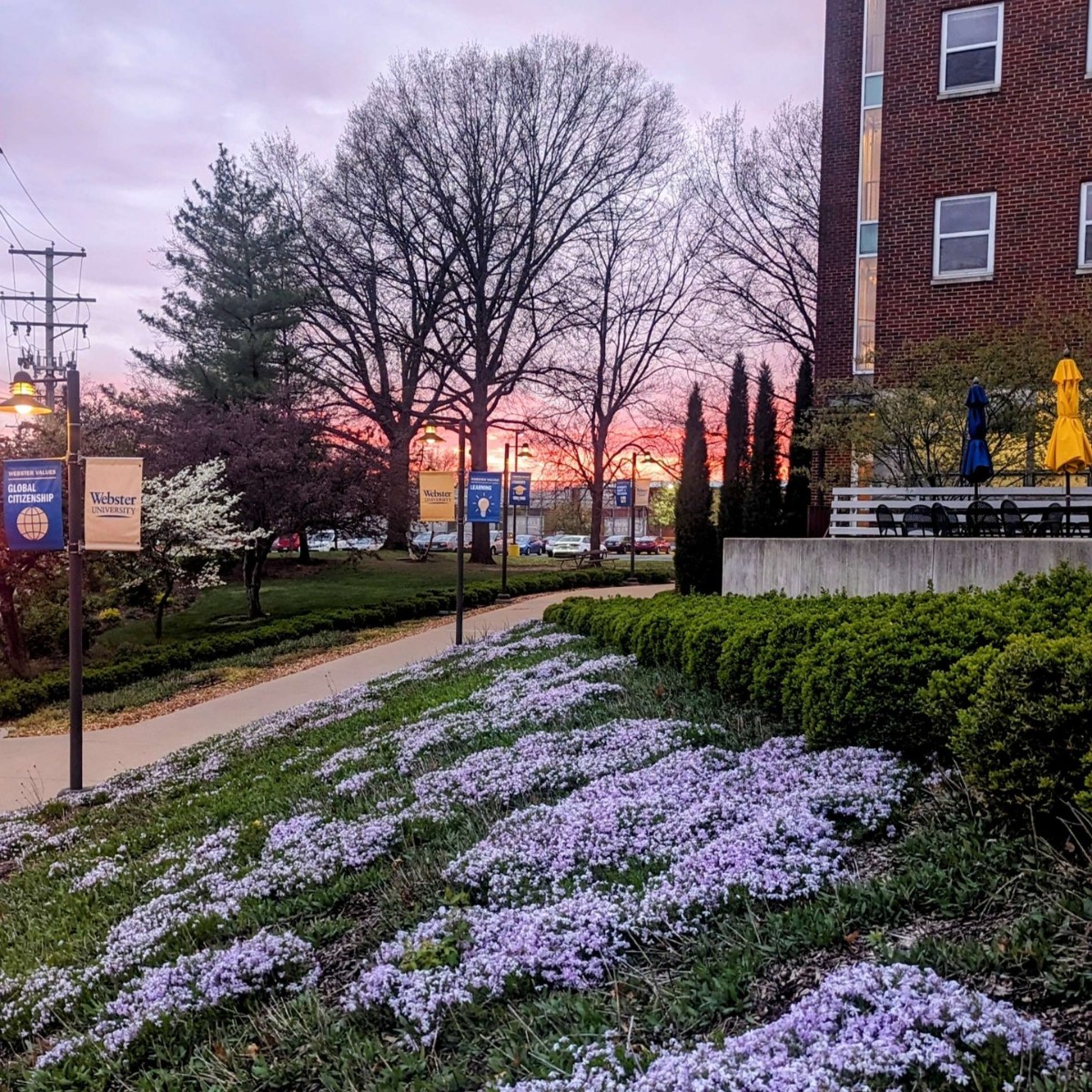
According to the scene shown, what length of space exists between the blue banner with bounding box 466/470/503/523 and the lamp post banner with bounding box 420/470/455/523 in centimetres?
43

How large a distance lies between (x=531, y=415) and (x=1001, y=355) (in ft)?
75.1

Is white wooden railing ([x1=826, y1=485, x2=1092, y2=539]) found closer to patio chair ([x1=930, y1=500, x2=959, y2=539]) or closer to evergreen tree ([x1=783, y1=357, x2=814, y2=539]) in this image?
patio chair ([x1=930, y1=500, x2=959, y2=539])

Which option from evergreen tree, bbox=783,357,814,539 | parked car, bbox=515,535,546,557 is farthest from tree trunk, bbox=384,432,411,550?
parked car, bbox=515,535,546,557

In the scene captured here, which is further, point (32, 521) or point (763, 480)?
point (763, 480)

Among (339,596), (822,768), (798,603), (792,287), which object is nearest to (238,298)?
(339,596)

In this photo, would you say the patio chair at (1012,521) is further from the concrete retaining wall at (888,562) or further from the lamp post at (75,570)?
the lamp post at (75,570)

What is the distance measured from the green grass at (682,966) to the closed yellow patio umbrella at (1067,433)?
24.6 ft

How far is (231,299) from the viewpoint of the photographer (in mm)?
32156

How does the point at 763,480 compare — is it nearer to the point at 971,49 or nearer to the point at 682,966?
the point at 971,49

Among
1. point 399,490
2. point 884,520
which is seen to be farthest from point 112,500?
point 399,490

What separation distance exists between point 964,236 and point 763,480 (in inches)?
338

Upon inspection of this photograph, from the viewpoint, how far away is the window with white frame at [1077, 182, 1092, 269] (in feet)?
49.7

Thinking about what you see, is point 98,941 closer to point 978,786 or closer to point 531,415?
point 978,786

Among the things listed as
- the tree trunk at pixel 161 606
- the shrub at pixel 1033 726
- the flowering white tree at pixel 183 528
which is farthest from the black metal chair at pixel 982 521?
the tree trunk at pixel 161 606
